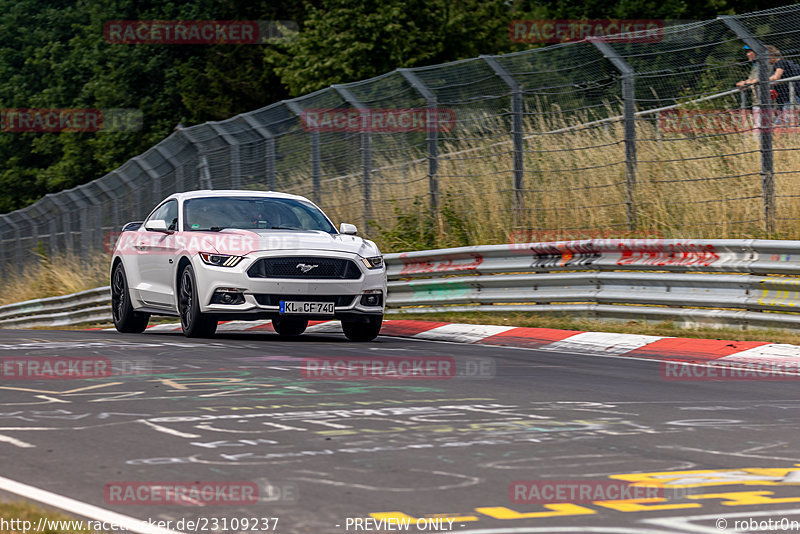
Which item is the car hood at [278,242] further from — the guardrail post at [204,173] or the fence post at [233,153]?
the guardrail post at [204,173]

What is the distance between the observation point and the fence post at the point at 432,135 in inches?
698

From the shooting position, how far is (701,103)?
627 inches

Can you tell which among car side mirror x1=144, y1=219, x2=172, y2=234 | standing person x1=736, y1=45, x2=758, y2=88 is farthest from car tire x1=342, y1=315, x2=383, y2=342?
standing person x1=736, y1=45, x2=758, y2=88

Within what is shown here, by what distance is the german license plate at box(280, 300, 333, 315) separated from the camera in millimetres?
12742

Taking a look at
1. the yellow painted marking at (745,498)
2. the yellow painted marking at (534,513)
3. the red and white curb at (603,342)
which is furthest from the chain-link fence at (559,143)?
the yellow painted marking at (534,513)

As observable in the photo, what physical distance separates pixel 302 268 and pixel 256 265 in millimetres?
469

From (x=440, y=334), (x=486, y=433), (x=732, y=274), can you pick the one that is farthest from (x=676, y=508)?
(x=440, y=334)

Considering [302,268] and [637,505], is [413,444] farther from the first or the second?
[302,268]

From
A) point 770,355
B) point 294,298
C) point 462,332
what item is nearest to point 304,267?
point 294,298

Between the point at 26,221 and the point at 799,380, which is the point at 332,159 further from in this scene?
the point at 26,221

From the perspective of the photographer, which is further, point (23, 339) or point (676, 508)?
point (23, 339)

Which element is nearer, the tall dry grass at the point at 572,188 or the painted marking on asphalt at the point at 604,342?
the painted marking on asphalt at the point at 604,342

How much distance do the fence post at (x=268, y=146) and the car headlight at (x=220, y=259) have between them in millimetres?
8121

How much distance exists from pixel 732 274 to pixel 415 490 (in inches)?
312
